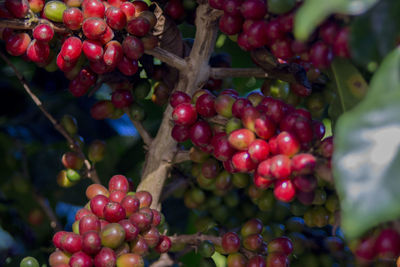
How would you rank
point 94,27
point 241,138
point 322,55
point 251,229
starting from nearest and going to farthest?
point 322,55 < point 241,138 < point 94,27 < point 251,229

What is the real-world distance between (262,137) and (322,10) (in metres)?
0.27

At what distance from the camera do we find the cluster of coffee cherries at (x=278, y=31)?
0.61 meters

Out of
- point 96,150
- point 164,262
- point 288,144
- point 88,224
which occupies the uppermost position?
point 288,144

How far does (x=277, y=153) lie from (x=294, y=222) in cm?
47

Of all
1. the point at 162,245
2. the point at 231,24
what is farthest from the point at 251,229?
the point at 231,24

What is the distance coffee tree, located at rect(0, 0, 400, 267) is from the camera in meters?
0.50

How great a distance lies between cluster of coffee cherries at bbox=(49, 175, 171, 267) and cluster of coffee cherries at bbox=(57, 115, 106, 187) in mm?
214

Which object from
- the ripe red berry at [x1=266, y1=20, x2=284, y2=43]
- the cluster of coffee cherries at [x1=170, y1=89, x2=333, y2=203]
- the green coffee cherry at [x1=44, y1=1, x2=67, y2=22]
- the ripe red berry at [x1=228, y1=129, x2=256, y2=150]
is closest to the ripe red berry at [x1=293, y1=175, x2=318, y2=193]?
the cluster of coffee cherries at [x1=170, y1=89, x2=333, y2=203]

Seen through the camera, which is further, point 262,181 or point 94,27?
point 94,27

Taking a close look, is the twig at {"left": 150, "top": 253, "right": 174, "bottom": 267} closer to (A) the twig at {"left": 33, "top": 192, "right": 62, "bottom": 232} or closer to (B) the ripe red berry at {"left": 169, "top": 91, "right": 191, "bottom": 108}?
(A) the twig at {"left": 33, "top": 192, "right": 62, "bottom": 232}

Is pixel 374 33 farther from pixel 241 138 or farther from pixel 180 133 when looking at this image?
pixel 180 133

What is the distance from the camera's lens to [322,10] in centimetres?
50

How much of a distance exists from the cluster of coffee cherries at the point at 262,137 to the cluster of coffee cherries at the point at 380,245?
0.35 ft

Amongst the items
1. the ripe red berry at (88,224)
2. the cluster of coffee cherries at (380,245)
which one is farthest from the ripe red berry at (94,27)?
the cluster of coffee cherries at (380,245)
